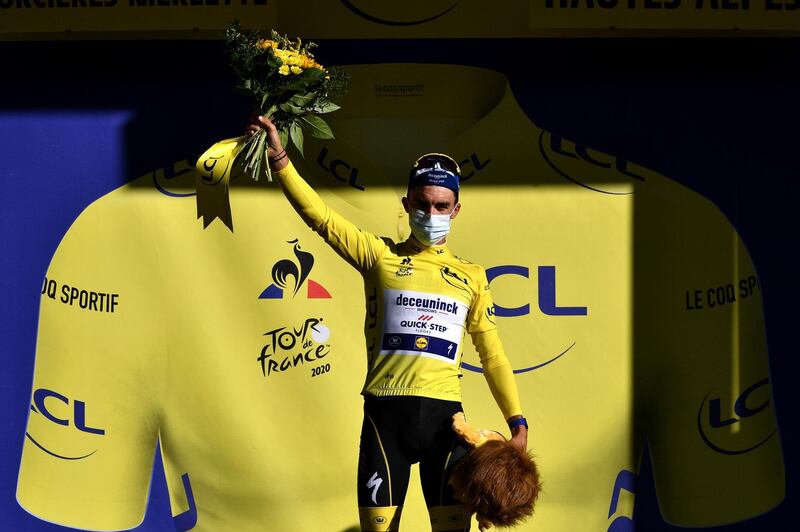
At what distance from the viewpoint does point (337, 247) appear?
16.8ft

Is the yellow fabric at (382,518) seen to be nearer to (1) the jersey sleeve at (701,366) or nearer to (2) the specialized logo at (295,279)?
(2) the specialized logo at (295,279)

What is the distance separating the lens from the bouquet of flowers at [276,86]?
4930 mm

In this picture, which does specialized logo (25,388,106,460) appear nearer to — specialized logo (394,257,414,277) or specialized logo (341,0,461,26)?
specialized logo (394,257,414,277)

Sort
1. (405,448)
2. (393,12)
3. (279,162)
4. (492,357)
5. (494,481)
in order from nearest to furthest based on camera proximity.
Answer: (494,481), (279,162), (405,448), (492,357), (393,12)

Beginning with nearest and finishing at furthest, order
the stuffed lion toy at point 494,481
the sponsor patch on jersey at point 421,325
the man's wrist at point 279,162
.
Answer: the stuffed lion toy at point 494,481
the man's wrist at point 279,162
the sponsor patch on jersey at point 421,325

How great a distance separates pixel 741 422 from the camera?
6.32 meters

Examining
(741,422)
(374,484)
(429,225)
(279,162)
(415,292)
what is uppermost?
(279,162)

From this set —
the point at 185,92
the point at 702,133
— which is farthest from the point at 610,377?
the point at 185,92

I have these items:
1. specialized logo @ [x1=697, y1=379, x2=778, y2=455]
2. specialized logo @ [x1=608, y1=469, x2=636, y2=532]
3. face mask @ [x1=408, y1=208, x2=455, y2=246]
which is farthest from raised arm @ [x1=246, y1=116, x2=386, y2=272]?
specialized logo @ [x1=697, y1=379, x2=778, y2=455]

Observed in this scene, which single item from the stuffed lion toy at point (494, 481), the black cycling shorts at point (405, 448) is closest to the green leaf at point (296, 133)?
the black cycling shorts at point (405, 448)

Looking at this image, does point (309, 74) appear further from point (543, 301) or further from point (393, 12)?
point (543, 301)

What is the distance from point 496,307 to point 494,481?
1.65 meters

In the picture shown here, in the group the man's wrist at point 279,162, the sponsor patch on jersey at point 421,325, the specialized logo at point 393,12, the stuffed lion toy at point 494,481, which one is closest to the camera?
the stuffed lion toy at point 494,481

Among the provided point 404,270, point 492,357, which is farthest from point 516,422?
point 404,270
